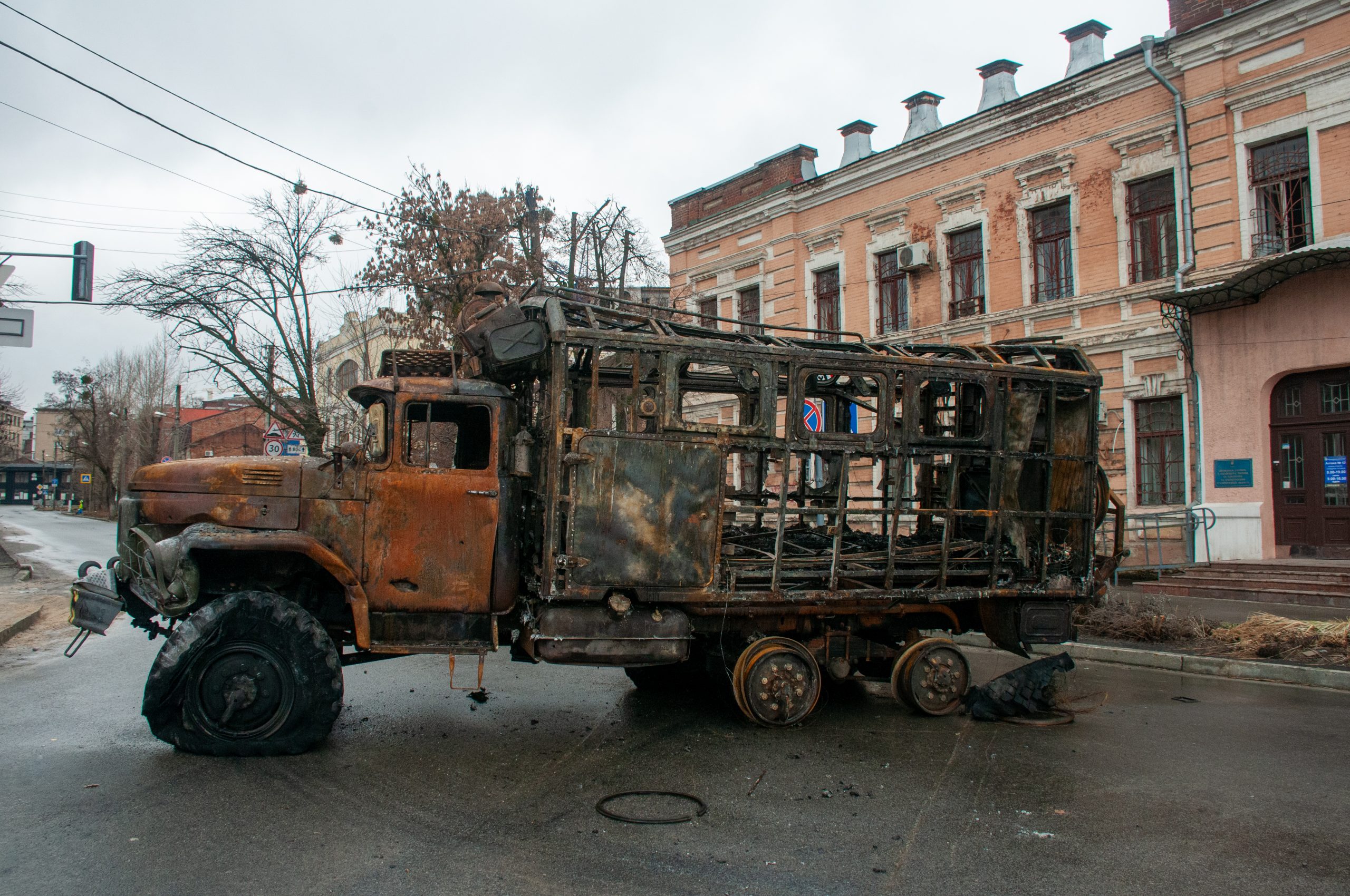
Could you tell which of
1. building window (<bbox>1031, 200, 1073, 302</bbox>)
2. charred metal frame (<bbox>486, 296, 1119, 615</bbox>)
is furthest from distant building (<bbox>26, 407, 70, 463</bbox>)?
charred metal frame (<bbox>486, 296, 1119, 615</bbox>)

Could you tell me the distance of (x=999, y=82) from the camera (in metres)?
19.4

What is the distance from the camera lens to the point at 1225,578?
42.5ft

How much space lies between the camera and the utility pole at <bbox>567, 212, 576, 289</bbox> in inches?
834

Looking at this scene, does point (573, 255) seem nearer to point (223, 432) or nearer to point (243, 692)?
point (243, 692)

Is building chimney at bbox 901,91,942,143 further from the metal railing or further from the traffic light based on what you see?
the traffic light

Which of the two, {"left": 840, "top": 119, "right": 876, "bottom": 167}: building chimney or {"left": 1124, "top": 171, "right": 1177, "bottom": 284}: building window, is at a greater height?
{"left": 840, "top": 119, "right": 876, "bottom": 167}: building chimney

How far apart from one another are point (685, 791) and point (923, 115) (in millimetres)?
19075

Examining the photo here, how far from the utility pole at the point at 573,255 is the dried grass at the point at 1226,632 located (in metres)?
13.9

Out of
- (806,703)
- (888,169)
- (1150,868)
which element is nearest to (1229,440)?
(888,169)

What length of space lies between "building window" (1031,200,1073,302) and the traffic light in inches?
638

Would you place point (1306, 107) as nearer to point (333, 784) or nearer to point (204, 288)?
point (333, 784)

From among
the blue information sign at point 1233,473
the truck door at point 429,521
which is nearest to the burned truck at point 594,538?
the truck door at point 429,521

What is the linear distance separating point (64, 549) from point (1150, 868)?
28239mm

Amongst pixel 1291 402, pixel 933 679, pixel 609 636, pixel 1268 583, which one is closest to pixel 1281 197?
pixel 1291 402
